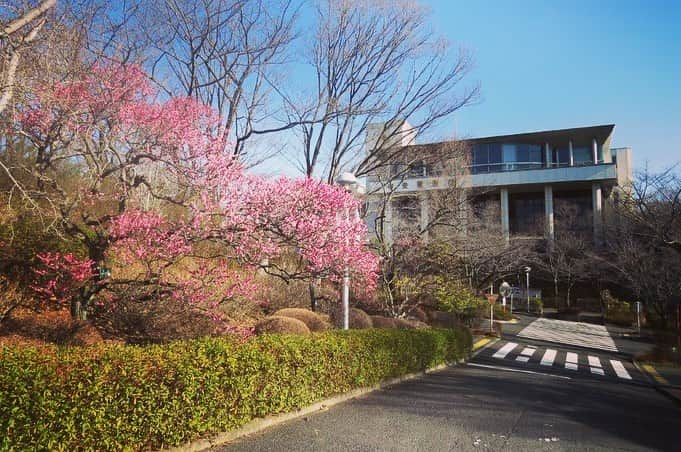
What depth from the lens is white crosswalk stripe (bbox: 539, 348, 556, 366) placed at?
54.9 ft

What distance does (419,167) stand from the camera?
1969cm

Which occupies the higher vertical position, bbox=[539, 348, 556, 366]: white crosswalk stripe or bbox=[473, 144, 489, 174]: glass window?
bbox=[473, 144, 489, 174]: glass window

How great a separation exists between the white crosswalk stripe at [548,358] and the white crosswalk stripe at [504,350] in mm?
1361

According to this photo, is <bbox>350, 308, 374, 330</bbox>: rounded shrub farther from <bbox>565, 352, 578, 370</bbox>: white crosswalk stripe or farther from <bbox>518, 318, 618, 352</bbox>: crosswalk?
<bbox>518, 318, 618, 352</bbox>: crosswalk

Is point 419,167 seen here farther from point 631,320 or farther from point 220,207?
point 631,320

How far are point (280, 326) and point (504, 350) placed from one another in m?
13.8

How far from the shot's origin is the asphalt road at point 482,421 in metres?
5.11

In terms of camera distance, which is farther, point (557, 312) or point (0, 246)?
point (557, 312)

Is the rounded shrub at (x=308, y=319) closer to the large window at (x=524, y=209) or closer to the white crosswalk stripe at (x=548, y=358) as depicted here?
the white crosswalk stripe at (x=548, y=358)

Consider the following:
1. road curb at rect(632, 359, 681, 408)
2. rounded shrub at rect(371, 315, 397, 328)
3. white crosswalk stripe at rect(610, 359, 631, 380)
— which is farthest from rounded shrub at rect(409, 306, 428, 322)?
road curb at rect(632, 359, 681, 408)

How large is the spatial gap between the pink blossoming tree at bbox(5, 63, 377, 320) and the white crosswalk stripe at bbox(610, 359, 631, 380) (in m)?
11.9

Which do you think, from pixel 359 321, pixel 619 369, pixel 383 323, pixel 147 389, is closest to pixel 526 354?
pixel 619 369

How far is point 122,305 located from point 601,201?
49.3 meters

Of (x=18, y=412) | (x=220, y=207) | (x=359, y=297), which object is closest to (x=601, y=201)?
(x=359, y=297)
